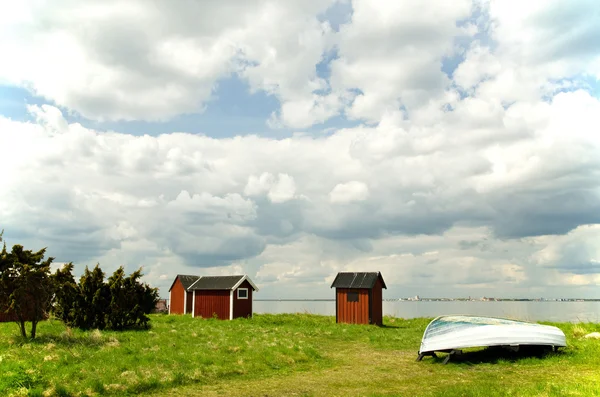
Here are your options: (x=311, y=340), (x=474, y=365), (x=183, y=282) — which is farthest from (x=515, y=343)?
(x=183, y=282)

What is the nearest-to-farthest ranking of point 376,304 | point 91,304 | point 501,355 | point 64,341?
point 501,355, point 64,341, point 91,304, point 376,304

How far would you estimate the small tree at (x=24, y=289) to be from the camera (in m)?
22.0

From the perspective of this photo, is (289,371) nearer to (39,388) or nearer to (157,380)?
(157,380)

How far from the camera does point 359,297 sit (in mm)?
39625

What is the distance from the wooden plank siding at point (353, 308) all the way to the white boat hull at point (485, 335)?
19.7 meters

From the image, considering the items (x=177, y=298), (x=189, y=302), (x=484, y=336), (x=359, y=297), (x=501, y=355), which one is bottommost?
(x=501, y=355)

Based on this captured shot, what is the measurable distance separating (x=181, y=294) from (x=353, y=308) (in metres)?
20.4

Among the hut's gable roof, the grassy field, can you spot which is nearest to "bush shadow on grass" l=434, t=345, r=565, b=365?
the grassy field

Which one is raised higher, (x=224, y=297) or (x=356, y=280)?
(x=356, y=280)

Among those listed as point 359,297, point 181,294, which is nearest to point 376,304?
point 359,297

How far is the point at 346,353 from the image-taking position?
869 inches

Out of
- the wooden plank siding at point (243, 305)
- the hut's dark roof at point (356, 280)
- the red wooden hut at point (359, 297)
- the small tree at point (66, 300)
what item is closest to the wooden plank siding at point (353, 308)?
the red wooden hut at point (359, 297)

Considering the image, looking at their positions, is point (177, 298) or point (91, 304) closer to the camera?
point (91, 304)

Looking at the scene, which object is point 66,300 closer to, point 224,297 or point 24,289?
point 24,289
